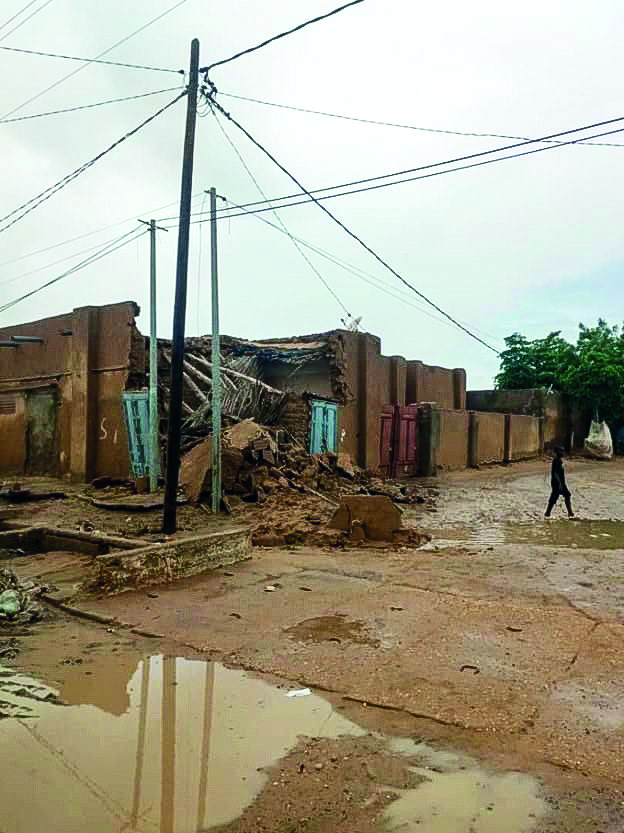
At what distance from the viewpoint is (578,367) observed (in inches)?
1324

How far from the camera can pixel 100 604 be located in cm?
702

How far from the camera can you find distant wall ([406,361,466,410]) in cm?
2495

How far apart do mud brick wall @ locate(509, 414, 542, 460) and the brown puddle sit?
87.1 feet

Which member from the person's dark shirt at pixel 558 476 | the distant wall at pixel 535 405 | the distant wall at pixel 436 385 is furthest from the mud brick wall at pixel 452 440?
the distant wall at pixel 535 405

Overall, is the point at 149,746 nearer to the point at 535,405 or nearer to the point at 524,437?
the point at 524,437

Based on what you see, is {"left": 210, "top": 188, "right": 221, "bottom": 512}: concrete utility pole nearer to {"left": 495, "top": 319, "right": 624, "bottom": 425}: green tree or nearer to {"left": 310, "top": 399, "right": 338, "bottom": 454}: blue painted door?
{"left": 310, "top": 399, "right": 338, "bottom": 454}: blue painted door

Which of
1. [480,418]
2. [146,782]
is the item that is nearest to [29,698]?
[146,782]

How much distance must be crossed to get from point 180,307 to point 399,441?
13123 mm

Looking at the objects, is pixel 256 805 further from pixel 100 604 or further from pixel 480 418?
pixel 480 418

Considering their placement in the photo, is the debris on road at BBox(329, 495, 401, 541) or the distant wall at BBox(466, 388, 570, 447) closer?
the debris on road at BBox(329, 495, 401, 541)

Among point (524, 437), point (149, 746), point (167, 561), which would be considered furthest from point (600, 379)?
point (149, 746)

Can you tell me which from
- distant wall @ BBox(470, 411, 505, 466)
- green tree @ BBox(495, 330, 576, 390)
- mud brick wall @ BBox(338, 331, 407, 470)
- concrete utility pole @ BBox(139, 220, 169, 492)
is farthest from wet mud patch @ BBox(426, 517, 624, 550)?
green tree @ BBox(495, 330, 576, 390)

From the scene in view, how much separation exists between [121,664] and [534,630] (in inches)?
133

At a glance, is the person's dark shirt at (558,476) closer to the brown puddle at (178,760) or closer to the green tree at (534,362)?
the brown puddle at (178,760)
